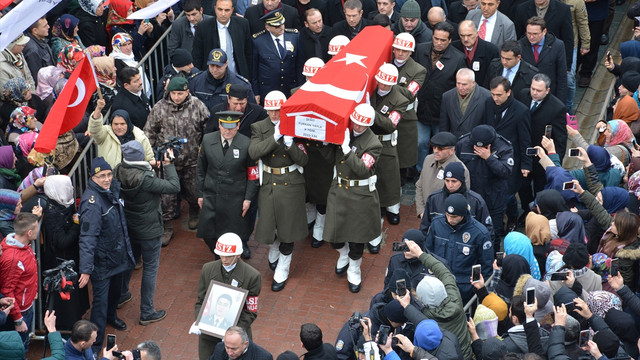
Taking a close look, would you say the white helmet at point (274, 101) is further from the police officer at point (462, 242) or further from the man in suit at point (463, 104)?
the man in suit at point (463, 104)

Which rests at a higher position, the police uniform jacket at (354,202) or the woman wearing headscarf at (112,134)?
the woman wearing headscarf at (112,134)

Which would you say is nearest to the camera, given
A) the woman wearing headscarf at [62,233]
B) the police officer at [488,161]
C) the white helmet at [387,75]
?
the woman wearing headscarf at [62,233]

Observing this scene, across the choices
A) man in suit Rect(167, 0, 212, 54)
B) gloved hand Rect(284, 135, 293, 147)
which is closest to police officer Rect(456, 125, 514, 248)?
gloved hand Rect(284, 135, 293, 147)

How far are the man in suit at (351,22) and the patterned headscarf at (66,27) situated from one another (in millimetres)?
3306

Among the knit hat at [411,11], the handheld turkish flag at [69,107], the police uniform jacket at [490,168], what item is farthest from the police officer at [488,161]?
the handheld turkish flag at [69,107]

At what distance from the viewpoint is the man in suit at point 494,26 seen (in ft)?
38.8

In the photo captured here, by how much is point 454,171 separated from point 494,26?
3.75 meters

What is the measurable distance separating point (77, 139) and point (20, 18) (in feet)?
4.47

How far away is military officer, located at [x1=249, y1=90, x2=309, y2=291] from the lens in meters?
9.35

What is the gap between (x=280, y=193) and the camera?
376 inches

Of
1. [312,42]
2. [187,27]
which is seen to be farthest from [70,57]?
[312,42]

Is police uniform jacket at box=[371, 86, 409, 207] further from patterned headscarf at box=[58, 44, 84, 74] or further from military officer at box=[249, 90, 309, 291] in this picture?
patterned headscarf at box=[58, 44, 84, 74]

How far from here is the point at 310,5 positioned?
41.8 feet

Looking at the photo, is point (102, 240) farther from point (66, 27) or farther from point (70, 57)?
point (66, 27)
